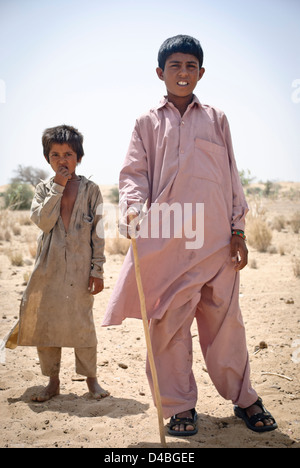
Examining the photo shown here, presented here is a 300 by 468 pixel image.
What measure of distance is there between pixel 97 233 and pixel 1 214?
A: 10.5 m

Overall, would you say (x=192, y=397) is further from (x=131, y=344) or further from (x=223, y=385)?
(x=131, y=344)

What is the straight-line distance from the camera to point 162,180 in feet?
9.11

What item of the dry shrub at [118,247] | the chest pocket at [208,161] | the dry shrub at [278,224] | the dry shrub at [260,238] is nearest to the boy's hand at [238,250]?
the chest pocket at [208,161]

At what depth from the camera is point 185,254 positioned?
2771 mm

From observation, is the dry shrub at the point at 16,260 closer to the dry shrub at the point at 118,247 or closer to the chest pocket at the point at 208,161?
the dry shrub at the point at 118,247

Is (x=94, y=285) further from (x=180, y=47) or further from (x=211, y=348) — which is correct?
(x=180, y=47)

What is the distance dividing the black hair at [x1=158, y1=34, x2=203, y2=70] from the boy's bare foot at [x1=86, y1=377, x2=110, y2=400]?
2260 millimetres

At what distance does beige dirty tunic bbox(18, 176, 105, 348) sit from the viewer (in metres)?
3.19

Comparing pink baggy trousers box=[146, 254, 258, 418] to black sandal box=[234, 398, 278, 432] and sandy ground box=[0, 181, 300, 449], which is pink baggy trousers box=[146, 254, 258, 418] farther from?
sandy ground box=[0, 181, 300, 449]

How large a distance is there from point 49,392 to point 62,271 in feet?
2.93

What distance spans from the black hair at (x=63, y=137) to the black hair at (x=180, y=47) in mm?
832

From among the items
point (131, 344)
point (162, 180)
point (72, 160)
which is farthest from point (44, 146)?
point (131, 344)

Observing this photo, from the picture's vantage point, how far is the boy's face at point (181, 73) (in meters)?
2.81

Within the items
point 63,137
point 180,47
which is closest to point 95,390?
point 63,137
